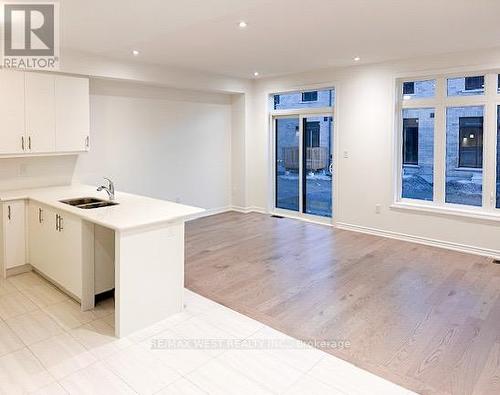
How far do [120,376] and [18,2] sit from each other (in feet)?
9.89

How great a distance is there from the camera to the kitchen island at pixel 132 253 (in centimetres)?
297

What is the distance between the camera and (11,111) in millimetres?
4262

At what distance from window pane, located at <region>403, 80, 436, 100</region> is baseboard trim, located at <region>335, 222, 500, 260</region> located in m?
2.03

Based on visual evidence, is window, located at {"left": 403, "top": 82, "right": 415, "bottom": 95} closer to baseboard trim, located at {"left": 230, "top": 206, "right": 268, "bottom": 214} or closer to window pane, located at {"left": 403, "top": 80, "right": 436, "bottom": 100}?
window pane, located at {"left": 403, "top": 80, "right": 436, "bottom": 100}

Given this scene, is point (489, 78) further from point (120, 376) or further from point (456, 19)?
point (120, 376)

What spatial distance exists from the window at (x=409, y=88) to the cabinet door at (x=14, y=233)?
5.27m

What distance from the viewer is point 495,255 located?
5047 mm

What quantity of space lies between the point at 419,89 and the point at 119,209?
4.52 m

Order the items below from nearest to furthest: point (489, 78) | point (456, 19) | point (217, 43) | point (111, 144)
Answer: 1. point (456, 19)
2. point (217, 43)
3. point (489, 78)
4. point (111, 144)

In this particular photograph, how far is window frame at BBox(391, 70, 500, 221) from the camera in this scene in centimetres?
505

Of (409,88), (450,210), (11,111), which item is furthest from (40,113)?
Answer: (450,210)

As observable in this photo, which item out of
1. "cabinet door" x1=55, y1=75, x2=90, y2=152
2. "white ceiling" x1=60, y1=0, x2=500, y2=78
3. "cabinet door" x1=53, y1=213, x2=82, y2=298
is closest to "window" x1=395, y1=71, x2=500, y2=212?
"white ceiling" x1=60, y1=0, x2=500, y2=78

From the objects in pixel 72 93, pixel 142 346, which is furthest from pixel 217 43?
pixel 142 346

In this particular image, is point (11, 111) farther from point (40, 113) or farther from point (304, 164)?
point (304, 164)
